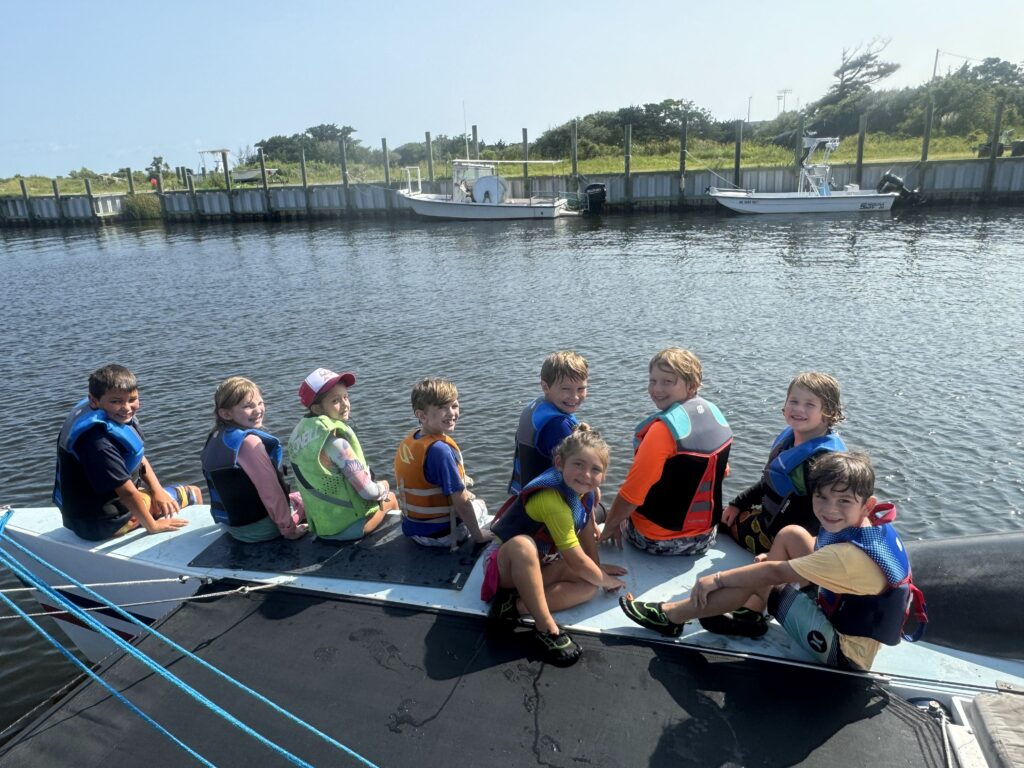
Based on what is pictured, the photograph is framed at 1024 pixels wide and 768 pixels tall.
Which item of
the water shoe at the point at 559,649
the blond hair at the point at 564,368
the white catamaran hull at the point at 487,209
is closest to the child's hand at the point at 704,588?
the water shoe at the point at 559,649

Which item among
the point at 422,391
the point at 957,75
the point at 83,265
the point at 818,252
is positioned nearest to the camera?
the point at 422,391

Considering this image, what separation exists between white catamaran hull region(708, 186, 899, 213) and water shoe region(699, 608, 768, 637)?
3539 cm

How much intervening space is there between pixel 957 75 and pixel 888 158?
19211 mm

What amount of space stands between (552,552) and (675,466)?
949 millimetres

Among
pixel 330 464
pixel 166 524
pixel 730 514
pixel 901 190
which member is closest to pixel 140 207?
pixel 901 190

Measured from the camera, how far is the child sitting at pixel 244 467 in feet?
15.0

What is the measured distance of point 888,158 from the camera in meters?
40.1

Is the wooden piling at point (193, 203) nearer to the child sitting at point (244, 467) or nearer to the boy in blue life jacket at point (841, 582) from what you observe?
the child sitting at point (244, 467)

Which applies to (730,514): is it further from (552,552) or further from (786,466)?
(552,552)

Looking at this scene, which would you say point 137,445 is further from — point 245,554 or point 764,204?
point 764,204

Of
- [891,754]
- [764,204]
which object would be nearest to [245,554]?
[891,754]

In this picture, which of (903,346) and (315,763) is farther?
(903,346)

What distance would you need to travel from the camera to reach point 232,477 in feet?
15.1

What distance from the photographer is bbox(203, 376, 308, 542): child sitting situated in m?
4.59
